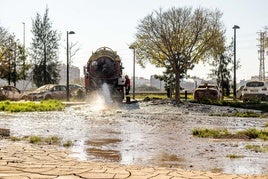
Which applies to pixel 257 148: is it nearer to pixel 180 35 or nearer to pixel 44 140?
pixel 44 140

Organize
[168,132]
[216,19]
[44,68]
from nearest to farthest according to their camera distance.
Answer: [168,132], [216,19], [44,68]

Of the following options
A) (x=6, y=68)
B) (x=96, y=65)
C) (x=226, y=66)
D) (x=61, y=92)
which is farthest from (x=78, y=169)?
(x=226, y=66)

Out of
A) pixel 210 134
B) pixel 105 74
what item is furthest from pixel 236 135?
pixel 105 74

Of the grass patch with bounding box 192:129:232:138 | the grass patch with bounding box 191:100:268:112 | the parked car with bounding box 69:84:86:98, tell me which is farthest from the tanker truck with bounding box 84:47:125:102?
the grass patch with bounding box 192:129:232:138

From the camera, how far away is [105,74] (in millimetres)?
28938

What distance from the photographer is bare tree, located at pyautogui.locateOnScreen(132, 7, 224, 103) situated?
1416 inches

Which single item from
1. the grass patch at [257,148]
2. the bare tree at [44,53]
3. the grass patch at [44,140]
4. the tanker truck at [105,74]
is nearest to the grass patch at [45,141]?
the grass patch at [44,140]

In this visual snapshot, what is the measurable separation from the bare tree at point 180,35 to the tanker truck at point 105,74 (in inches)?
291

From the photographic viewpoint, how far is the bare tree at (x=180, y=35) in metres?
36.0

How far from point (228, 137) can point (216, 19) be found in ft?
87.4

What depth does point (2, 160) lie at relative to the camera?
7.42 metres

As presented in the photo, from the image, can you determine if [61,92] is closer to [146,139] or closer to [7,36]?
[7,36]

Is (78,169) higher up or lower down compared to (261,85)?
lower down

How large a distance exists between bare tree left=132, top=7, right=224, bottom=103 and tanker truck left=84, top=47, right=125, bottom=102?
7.39 m
